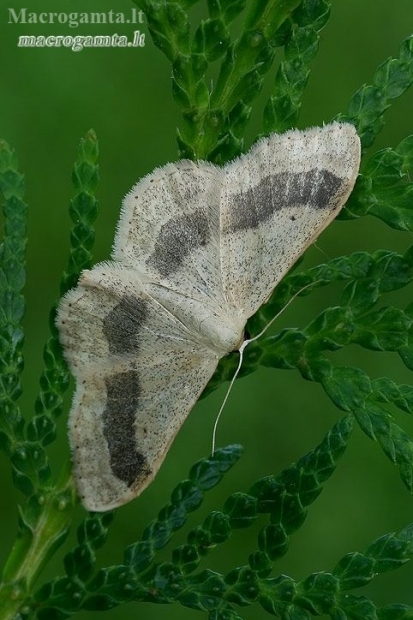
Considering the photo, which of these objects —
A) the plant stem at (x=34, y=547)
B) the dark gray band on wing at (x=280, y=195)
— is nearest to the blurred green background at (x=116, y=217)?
the plant stem at (x=34, y=547)

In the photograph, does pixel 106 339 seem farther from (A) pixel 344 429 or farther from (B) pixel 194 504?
(A) pixel 344 429

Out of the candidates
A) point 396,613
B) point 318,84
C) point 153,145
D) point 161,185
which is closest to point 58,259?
point 153,145

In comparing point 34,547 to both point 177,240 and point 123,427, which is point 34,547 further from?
point 177,240

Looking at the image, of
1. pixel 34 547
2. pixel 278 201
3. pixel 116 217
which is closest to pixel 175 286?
pixel 278 201

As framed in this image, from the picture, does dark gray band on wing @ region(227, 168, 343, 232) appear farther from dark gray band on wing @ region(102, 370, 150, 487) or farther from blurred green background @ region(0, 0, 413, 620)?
blurred green background @ region(0, 0, 413, 620)

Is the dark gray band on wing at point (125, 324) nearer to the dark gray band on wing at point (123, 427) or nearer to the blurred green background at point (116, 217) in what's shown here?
the dark gray band on wing at point (123, 427)

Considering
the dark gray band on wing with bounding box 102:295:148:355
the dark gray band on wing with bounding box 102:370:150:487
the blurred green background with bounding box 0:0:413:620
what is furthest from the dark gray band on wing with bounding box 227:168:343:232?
the blurred green background with bounding box 0:0:413:620

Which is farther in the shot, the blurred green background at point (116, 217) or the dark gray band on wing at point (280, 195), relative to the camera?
the blurred green background at point (116, 217)
